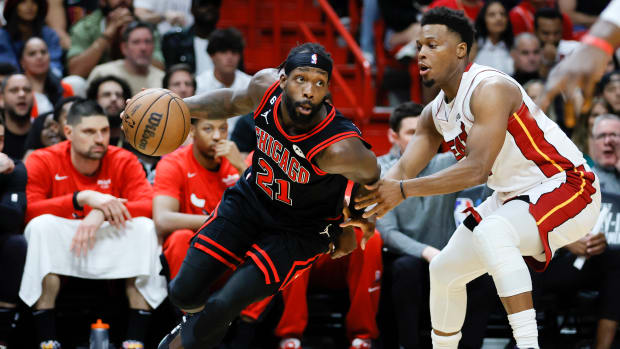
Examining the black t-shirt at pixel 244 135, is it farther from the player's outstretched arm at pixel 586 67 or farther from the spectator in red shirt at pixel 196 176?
the player's outstretched arm at pixel 586 67

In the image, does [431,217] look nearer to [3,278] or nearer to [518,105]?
[518,105]

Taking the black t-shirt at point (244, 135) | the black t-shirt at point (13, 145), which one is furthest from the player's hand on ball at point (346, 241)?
the black t-shirt at point (13, 145)

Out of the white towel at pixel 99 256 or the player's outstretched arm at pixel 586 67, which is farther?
the white towel at pixel 99 256

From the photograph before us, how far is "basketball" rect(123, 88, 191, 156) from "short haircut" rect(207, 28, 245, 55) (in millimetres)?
3138

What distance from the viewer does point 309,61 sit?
4055 millimetres

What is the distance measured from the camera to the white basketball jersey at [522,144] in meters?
4.20

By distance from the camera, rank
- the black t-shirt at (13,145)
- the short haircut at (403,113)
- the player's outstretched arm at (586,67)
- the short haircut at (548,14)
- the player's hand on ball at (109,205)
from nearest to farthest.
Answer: the player's outstretched arm at (586,67)
the player's hand on ball at (109,205)
the short haircut at (403,113)
the black t-shirt at (13,145)
the short haircut at (548,14)

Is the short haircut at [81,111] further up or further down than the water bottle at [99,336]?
further up

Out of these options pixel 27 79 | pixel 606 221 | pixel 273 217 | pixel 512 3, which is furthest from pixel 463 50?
pixel 512 3

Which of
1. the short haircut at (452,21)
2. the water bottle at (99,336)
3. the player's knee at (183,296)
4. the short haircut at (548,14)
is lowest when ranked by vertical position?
the water bottle at (99,336)

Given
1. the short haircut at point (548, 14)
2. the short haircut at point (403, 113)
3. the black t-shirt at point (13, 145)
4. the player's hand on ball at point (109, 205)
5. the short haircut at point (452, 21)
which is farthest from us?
the short haircut at point (548, 14)

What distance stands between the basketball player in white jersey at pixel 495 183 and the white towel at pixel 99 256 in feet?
6.53

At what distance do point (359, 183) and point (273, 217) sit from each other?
55cm

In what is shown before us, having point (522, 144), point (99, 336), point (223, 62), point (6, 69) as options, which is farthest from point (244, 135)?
point (522, 144)
